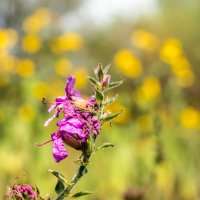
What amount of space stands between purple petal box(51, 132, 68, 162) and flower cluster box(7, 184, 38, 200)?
3.1 inches

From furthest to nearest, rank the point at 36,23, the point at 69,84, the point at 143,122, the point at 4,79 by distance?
the point at 36,23 → the point at 4,79 → the point at 143,122 → the point at 69,84

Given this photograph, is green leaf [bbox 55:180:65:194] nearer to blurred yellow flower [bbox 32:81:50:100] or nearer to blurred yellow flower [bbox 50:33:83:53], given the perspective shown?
blurred yellow flower [bbox 32:81:50:100]

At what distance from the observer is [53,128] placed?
246 inches

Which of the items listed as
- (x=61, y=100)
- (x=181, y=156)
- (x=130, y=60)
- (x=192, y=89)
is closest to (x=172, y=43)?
(x=130, y=60)

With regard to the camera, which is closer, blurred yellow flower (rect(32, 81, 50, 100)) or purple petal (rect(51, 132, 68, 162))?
purple petal (rect(51, 132, 68, 162))

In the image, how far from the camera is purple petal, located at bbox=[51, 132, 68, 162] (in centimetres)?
116

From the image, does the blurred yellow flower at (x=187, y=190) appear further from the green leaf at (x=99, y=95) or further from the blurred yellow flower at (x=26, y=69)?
the green leaf at (x=99, y=95)

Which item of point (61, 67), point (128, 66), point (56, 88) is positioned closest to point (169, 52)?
point (128, 66)

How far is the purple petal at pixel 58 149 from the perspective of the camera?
1.16 m

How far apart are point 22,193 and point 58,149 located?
11cm

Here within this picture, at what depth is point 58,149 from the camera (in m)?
1.17

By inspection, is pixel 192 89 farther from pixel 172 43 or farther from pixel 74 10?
pixel 172 43

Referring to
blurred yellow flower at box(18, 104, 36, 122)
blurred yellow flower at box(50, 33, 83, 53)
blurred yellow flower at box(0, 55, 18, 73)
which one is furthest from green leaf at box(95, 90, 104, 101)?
blurred yellow flower at box(50, 33, 83, 53)

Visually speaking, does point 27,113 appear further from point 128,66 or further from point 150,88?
point 128,66
